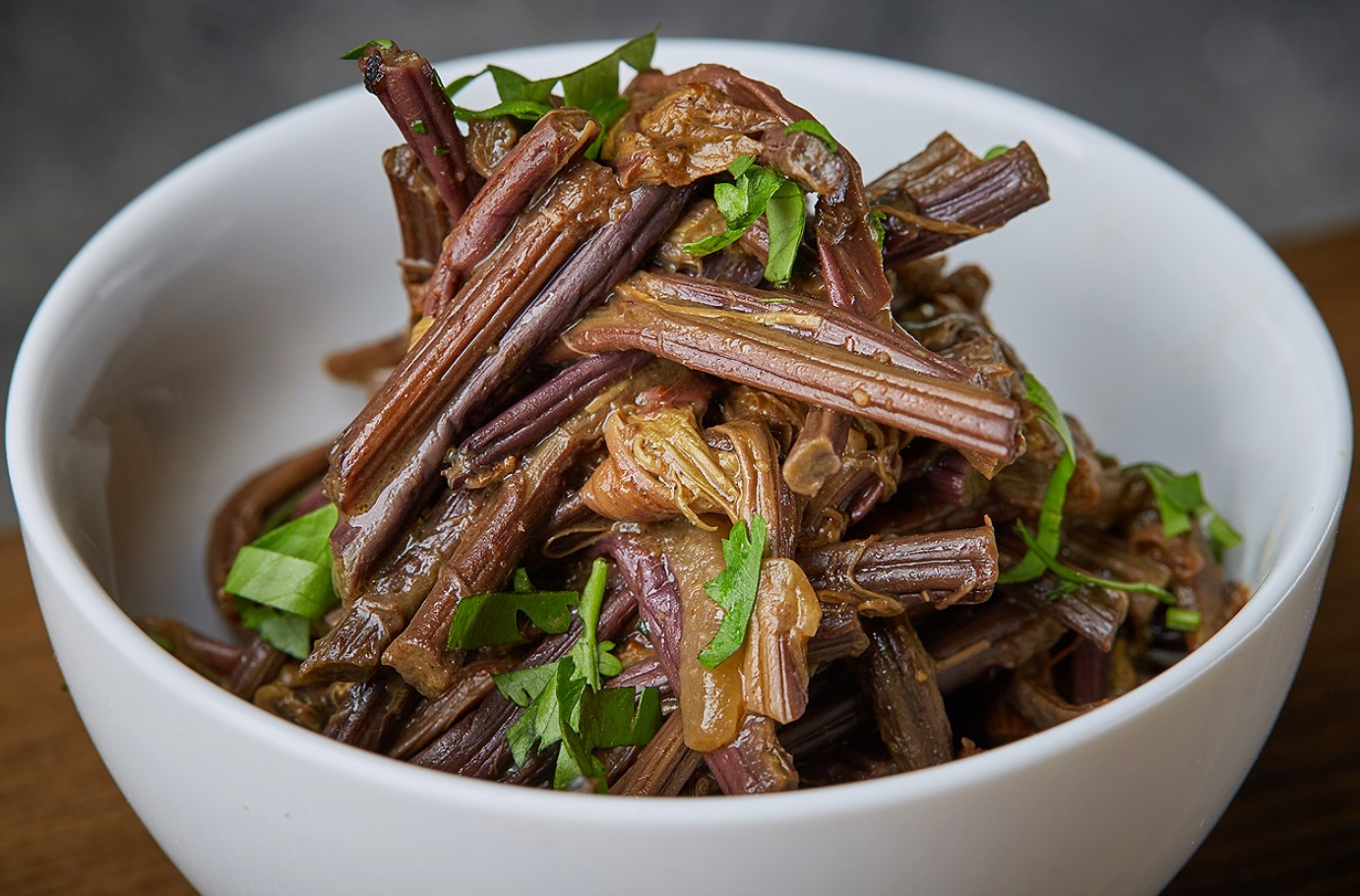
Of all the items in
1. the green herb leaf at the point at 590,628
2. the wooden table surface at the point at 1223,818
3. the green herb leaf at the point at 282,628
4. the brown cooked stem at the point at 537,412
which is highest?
the brown cooked stem at the point at 537,412

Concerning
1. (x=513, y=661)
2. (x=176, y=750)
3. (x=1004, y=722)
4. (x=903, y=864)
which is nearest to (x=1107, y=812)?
(x=903, y=864)

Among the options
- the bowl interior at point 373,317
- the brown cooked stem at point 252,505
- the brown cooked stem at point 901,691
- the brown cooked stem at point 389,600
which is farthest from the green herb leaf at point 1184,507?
the brown cooked stem at point 252,505

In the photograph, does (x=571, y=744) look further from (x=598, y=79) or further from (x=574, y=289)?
(x=598, y=79)

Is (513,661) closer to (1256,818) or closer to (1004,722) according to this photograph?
(1004,722)

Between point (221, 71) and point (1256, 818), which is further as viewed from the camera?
point (221, 71)

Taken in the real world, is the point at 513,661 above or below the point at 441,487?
below

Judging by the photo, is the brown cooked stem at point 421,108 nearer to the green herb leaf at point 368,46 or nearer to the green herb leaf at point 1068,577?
the green herb leaf at point 368,46

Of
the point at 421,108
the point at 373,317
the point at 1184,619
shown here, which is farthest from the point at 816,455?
the point at 373,317
